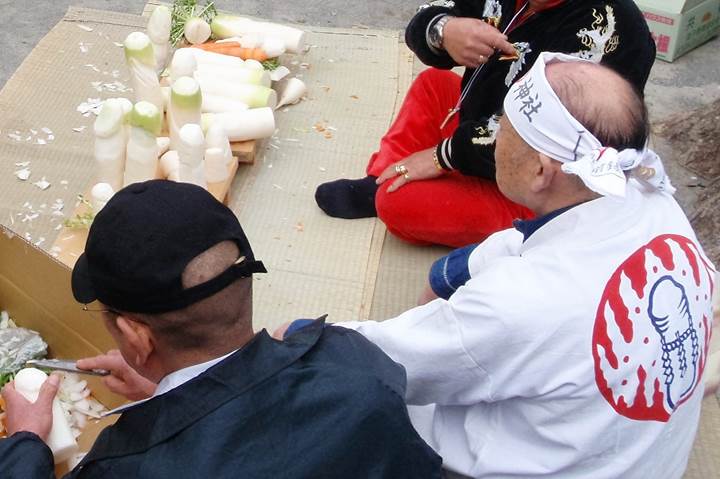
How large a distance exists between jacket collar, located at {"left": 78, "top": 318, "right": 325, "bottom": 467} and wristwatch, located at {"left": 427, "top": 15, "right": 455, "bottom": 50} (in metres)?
1.56

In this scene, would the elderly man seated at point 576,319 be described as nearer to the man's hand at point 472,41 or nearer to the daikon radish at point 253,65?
the man's hand at point 472,41

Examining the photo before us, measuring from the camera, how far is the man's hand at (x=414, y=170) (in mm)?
2559

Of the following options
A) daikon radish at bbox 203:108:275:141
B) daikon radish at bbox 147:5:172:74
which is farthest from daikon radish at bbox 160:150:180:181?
daikon radish at bbox 147:5:172:74

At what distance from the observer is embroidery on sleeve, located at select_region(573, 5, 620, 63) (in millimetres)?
2203

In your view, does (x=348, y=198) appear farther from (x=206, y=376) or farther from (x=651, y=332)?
(x=206, y=376)

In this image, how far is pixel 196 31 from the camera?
3279mm

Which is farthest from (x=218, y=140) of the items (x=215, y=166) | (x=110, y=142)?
(x=110, y=142)

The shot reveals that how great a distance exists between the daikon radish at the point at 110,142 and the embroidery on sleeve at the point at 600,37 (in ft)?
4.27

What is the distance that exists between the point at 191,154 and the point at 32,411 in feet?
3.63

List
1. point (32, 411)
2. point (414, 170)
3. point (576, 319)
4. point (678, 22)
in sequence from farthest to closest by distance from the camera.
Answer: point (678, 22)
point (414, 170)
point (32, 411)
point (576, 319)

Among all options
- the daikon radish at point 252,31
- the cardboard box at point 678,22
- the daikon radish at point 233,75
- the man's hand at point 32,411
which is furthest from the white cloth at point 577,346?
the cardboard box at point 678,22

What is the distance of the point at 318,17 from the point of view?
4.06 m

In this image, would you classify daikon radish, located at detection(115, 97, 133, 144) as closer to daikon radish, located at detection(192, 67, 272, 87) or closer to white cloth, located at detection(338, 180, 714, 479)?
daikon radish, located at detection(192, 67, 272, 87)

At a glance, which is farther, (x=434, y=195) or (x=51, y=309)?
(x=434, y=195)
